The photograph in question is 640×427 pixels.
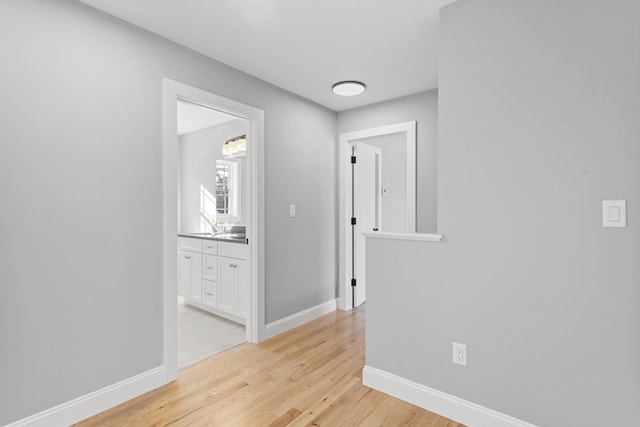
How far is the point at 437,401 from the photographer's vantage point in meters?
1.96

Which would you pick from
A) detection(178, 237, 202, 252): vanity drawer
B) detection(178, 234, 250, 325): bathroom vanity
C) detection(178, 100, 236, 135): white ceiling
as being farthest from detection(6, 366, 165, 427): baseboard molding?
detection(178, 100, 236, 135): white ceiling

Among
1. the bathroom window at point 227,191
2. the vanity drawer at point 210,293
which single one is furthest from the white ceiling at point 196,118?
the vanity drawer at point 210,293

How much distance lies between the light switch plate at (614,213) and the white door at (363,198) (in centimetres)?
270

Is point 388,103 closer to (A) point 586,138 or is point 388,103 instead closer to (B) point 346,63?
(B) point 346,63

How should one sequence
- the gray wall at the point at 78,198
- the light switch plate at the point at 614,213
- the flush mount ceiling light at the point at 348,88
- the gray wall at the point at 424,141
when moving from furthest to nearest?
the gray wall at the point at 424,141, the flush mount ceiling light at the point at 348,88, the gray wall at the point at 78,198, the light switch plate at the point at 614,213

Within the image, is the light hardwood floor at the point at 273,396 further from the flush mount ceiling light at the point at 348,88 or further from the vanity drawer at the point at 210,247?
the flush mount ceiling light at the point at 348,88

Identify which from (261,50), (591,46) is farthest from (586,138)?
(261,50)

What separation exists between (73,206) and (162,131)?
0.74 meters

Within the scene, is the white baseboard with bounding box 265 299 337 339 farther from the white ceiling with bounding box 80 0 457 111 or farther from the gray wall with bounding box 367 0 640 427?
the white ceiling with bounding box 80 0 457 111

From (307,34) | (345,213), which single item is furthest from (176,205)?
(345,213)

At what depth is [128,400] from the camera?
208 cm

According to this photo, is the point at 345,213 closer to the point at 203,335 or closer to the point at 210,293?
the point at 210,293

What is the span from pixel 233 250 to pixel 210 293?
70 cm

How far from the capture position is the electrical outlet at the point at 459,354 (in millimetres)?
1870
